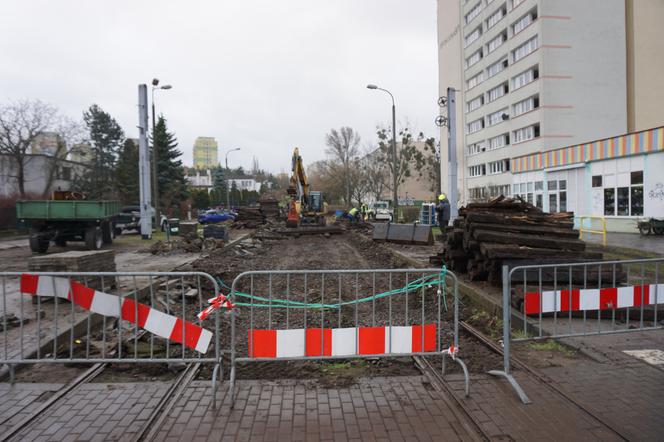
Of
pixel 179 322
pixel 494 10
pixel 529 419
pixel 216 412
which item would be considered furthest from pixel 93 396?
pixel 494 10

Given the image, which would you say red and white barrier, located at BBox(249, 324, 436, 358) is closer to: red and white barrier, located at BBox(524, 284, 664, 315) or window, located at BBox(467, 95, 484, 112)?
red and white barrier, located at BBox(524, 284, 664, 315)

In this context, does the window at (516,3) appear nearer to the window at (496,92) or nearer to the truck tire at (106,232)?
the window at (496,92)

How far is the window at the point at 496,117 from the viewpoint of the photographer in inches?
1811

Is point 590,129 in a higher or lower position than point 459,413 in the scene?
higher

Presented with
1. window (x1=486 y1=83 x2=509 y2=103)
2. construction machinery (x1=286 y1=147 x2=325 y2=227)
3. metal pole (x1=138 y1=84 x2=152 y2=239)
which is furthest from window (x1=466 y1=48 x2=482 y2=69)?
metal pole (x1=138 y1=84 x2=152 y2=239)

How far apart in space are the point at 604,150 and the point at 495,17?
3113 centimetres

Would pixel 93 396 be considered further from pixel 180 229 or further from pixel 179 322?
pixel 180 229

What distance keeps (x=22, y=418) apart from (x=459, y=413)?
3.67 metres

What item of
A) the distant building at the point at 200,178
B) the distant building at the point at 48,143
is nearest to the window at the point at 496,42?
the distant building at the point at 48,143

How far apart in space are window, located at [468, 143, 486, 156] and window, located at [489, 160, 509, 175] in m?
2.79

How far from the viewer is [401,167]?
57.7 meters

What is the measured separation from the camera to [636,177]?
21.3m

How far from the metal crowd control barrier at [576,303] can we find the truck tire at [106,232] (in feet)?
52.9

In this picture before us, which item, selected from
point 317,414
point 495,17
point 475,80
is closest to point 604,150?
point 317,414
